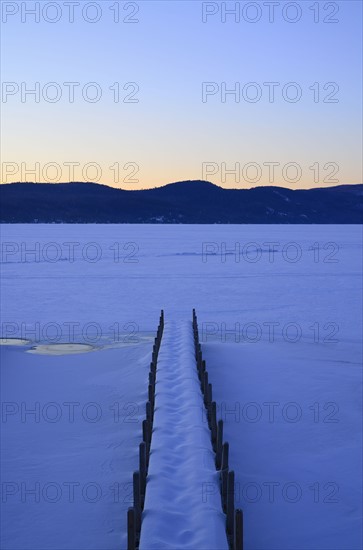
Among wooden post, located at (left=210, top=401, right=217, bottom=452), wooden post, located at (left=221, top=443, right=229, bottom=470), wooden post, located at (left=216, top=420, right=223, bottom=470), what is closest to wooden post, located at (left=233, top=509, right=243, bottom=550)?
wooden post, located at (left=221, top=443, right=229, bottom=470)

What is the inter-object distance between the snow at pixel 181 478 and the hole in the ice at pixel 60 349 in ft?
20.7

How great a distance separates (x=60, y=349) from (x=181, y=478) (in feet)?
40.9

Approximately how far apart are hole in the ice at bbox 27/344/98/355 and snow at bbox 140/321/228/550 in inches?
249

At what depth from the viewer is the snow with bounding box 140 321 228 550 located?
8.18 meters

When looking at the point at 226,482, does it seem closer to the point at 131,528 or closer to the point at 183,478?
the point at 183,478

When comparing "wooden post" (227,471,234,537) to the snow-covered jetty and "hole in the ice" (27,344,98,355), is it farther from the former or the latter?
"hole in the ice" (27,344,98,355)

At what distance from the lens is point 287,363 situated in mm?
19781

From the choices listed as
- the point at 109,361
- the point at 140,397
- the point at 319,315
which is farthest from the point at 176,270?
the point at 140,397

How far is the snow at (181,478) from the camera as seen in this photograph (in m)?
8.18

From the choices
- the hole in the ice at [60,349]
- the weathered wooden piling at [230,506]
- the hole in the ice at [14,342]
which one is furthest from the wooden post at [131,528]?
the hole in the ice at [14,342]

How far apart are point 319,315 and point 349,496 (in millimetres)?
19879

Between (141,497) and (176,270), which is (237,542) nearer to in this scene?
(141,497)

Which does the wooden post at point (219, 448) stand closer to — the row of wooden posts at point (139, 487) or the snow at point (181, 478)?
the snow at point (181, 478)

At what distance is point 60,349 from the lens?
2167cm
